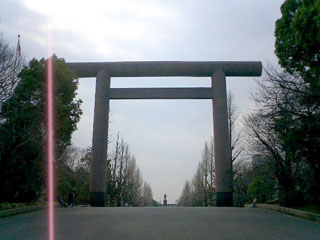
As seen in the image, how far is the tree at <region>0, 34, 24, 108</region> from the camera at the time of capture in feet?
49.2

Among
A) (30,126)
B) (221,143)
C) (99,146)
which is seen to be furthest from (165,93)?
(30,126)

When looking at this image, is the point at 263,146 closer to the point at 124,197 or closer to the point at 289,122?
the point at 289,122

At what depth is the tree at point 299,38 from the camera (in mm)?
11492

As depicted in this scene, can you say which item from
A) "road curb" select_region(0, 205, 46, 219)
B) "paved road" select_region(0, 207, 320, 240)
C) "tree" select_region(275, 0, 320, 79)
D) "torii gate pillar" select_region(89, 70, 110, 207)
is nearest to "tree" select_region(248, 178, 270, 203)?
"torii gate pillar" select_region(89, 70, 110, 207)

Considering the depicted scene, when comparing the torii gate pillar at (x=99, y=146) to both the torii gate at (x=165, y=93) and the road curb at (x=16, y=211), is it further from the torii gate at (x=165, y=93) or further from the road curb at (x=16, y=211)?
the road curb at (x=16, y=211)

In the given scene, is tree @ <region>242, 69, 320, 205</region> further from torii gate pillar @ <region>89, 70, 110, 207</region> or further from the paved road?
torii gate pillar @ <region>89, 70, 110, 207</region>

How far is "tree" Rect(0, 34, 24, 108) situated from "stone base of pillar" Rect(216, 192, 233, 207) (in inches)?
497

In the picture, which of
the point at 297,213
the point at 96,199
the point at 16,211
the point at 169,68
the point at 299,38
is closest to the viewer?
the point at 299,38

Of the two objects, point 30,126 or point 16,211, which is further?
point 30,126

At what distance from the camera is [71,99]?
18.1 meters

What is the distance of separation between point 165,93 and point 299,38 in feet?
34.7

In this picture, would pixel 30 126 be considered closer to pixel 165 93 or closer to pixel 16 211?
pixel 16 211

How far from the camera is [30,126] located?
16.1 metres

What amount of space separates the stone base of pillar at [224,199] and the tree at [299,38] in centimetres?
944
